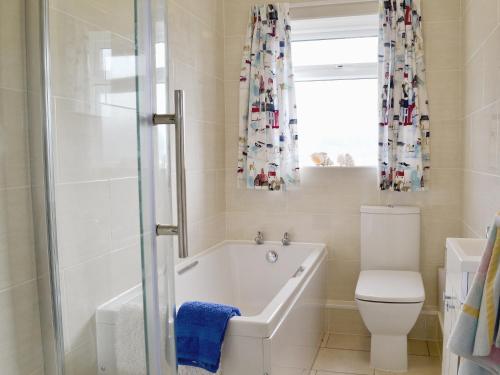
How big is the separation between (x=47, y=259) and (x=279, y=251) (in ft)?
8.55

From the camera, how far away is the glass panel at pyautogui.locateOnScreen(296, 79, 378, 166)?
3574mm

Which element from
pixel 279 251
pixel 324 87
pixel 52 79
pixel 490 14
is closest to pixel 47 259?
pixel 52 79

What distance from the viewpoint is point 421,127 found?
3277mm

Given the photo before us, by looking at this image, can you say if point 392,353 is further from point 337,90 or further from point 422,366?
point 337,90

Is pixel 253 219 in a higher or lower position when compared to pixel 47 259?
lower

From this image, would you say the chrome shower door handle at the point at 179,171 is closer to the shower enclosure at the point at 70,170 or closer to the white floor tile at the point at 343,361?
the shower enclosure at the point at 70,170

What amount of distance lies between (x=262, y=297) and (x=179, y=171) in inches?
96.2

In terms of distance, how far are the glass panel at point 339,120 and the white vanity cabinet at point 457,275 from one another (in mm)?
1616

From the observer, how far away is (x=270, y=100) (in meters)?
3.47

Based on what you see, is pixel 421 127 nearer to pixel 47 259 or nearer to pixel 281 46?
pixel 281 46

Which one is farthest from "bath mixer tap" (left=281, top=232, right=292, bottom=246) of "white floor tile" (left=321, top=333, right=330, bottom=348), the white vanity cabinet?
the white vanity cabinet

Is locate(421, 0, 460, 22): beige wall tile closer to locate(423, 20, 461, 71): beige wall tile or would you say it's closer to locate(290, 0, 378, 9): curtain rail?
locate(423, 20, 461, 71): beige wall tile

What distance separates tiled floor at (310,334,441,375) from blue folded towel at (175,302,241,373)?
1093 mm

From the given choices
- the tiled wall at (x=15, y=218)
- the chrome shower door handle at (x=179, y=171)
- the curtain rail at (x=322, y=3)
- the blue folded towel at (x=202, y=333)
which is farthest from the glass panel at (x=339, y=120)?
the tiled wall at (x=15, y=218)
